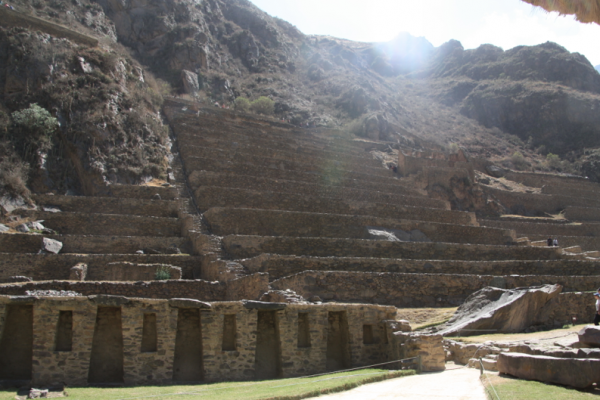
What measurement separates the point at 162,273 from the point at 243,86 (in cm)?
5147

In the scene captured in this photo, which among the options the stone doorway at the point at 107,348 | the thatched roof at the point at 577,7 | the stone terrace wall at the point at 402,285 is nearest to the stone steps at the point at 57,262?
the stone terrace wall at the point at 402,285

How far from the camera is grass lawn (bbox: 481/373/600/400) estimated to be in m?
7.50

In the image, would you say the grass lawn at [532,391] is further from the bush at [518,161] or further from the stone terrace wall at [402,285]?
the bush at [518,161]

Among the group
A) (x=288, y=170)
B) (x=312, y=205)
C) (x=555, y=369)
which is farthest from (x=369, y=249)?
(x=555, y=369)

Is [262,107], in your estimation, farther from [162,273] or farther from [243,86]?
[162,273]

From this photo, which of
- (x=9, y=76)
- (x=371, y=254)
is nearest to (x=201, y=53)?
(x=9, y=76)

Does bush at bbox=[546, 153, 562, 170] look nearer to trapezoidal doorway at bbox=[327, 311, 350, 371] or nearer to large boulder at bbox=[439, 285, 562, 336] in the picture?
large boulder at bbox=[439, 285, 562, 336]

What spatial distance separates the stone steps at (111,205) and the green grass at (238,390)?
1557 cm

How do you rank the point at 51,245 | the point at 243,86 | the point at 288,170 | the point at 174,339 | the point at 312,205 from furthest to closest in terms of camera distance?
the point at 243,86
the point at 288,170
the point at 312,205
the point at 51,245
the point at 174,339

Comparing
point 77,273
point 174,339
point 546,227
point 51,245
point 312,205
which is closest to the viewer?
point 174,339

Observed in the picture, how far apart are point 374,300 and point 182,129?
22383mm

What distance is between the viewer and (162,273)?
18578 mm

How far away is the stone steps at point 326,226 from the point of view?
24.0 meters

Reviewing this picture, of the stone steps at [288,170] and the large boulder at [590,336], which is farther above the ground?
the stone steps at [288,170]
